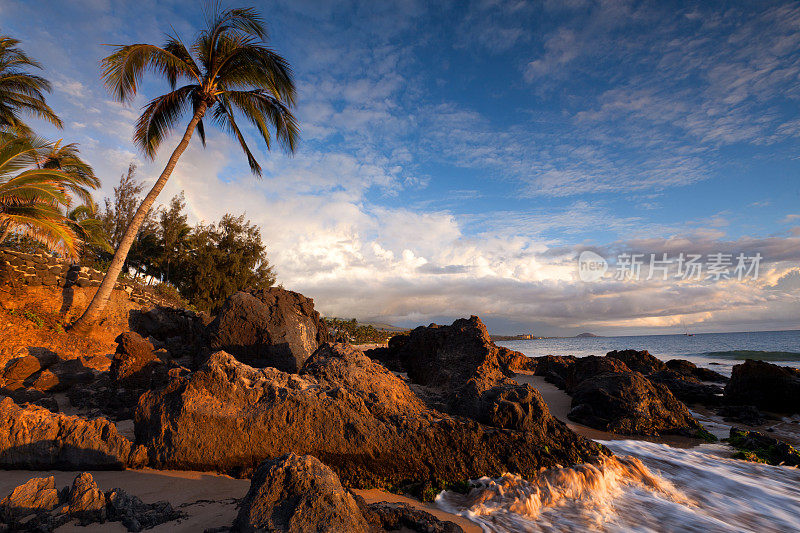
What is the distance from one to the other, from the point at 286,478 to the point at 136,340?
6.01 meters

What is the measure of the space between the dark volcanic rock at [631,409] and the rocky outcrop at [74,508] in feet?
24.0

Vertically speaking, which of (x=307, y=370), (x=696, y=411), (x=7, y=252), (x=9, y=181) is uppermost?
(x=9, y=181)

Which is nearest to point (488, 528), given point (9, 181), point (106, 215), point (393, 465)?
point (393, 465)

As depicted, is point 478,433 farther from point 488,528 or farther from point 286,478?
point 286,478

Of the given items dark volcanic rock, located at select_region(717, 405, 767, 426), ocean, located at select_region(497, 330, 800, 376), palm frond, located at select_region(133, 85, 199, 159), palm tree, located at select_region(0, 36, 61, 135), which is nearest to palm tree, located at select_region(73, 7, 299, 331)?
palm frond, located at select_region(133, 85, 199, 159)

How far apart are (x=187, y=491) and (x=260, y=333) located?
444cm

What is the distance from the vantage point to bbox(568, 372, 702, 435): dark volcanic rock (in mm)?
6898

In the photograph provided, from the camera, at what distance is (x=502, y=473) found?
13.0 ft

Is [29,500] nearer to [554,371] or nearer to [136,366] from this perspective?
[136,366]

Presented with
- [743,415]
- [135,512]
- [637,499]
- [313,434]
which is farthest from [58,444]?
[743,415]

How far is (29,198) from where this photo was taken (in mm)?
10617

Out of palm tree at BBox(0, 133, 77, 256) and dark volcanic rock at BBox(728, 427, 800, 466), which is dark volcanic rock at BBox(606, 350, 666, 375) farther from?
palm tree at BBox(0, 133, 77, 256)

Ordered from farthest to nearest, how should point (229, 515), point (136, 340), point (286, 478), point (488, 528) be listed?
Answer: point (136, 340)
point (488, 528)
point (229, 515)
point (286, 478)

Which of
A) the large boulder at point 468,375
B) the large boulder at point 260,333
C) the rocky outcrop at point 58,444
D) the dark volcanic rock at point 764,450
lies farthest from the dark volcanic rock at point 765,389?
the rocky outcrop at point 58,444
